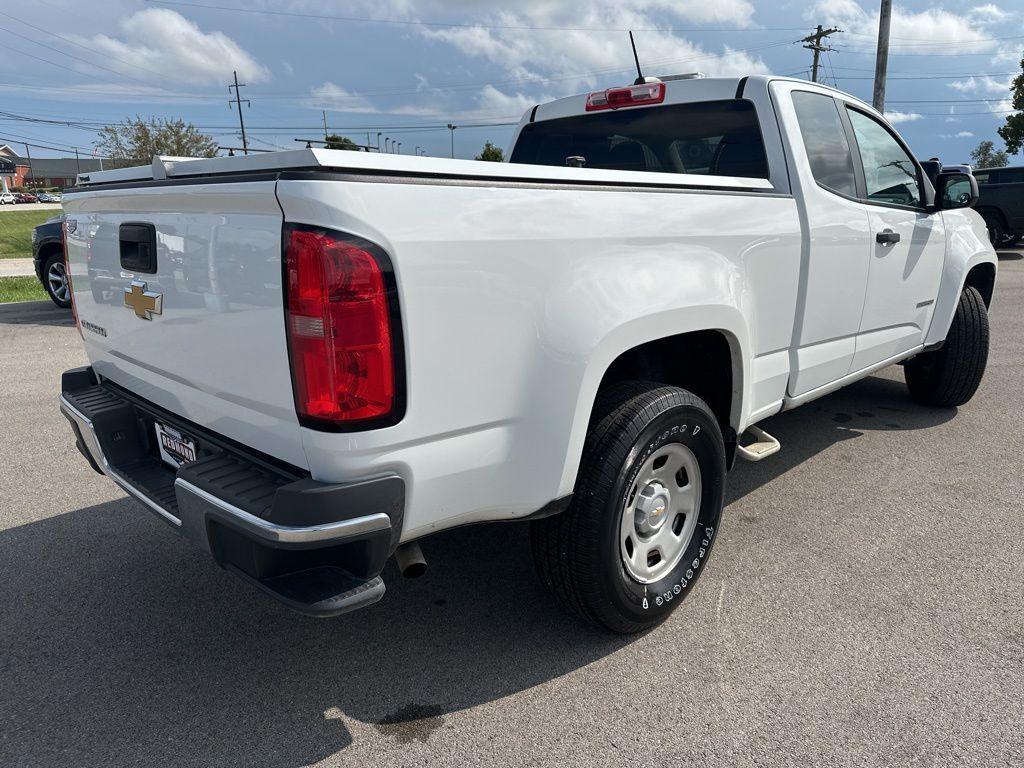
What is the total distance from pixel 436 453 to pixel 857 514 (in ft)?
8.29

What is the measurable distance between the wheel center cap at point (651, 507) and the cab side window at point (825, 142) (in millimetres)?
1652

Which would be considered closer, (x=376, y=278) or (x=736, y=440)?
(x=376, y=278)

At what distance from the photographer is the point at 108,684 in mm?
2432

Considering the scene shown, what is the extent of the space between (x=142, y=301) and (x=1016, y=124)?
114ft

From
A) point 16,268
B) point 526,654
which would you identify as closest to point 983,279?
point 526,654

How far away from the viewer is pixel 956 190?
14.5 ft

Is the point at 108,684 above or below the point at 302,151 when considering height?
below

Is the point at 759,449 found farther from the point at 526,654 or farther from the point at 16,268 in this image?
the point at 16,268

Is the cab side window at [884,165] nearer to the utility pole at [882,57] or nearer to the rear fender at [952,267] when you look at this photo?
the rear fender at [952,267]

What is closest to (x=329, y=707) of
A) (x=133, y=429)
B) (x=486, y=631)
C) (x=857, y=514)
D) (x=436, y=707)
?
(x=436, y=707)

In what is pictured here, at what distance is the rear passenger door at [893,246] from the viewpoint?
3721 mm

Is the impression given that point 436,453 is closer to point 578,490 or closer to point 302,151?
point 578,490

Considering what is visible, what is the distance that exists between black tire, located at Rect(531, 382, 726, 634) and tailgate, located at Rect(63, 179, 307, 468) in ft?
2.88

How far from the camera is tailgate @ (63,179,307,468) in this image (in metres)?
1.88
